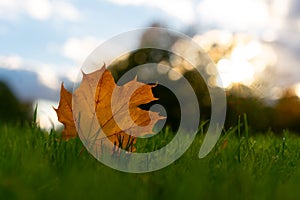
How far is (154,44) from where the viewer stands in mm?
9484

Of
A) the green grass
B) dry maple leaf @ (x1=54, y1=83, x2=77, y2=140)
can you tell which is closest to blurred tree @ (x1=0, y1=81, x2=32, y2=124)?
dry maple leaf @ (x1=54, y1=83, x2=77, y2=140)

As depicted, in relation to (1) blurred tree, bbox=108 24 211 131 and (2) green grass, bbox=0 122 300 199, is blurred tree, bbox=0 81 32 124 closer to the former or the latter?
(1) blurred tree, bbox=108 24 211 131

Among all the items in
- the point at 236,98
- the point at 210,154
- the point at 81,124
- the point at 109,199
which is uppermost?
the point at 236,98

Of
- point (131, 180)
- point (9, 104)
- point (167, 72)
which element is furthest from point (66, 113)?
point (9, 104)

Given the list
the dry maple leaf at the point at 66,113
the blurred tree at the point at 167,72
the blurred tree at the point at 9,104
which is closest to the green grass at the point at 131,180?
the dry maple leaf at the point at 66,113

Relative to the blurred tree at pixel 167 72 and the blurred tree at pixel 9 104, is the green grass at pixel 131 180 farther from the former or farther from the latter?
the blurred tree at pixel 9 104

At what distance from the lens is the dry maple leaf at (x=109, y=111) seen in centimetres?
158

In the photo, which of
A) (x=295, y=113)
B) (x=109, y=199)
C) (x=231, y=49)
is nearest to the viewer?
(x=109, y=199)

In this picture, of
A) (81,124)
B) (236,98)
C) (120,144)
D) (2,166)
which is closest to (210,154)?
(120,144)

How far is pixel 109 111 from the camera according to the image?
63.9 inches

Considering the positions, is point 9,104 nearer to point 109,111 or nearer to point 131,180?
point 109,111

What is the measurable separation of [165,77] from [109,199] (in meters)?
8.21

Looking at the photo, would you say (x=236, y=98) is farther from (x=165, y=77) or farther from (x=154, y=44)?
(x=154, y=44)

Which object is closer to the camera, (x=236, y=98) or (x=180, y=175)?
(x=180, y=175)
